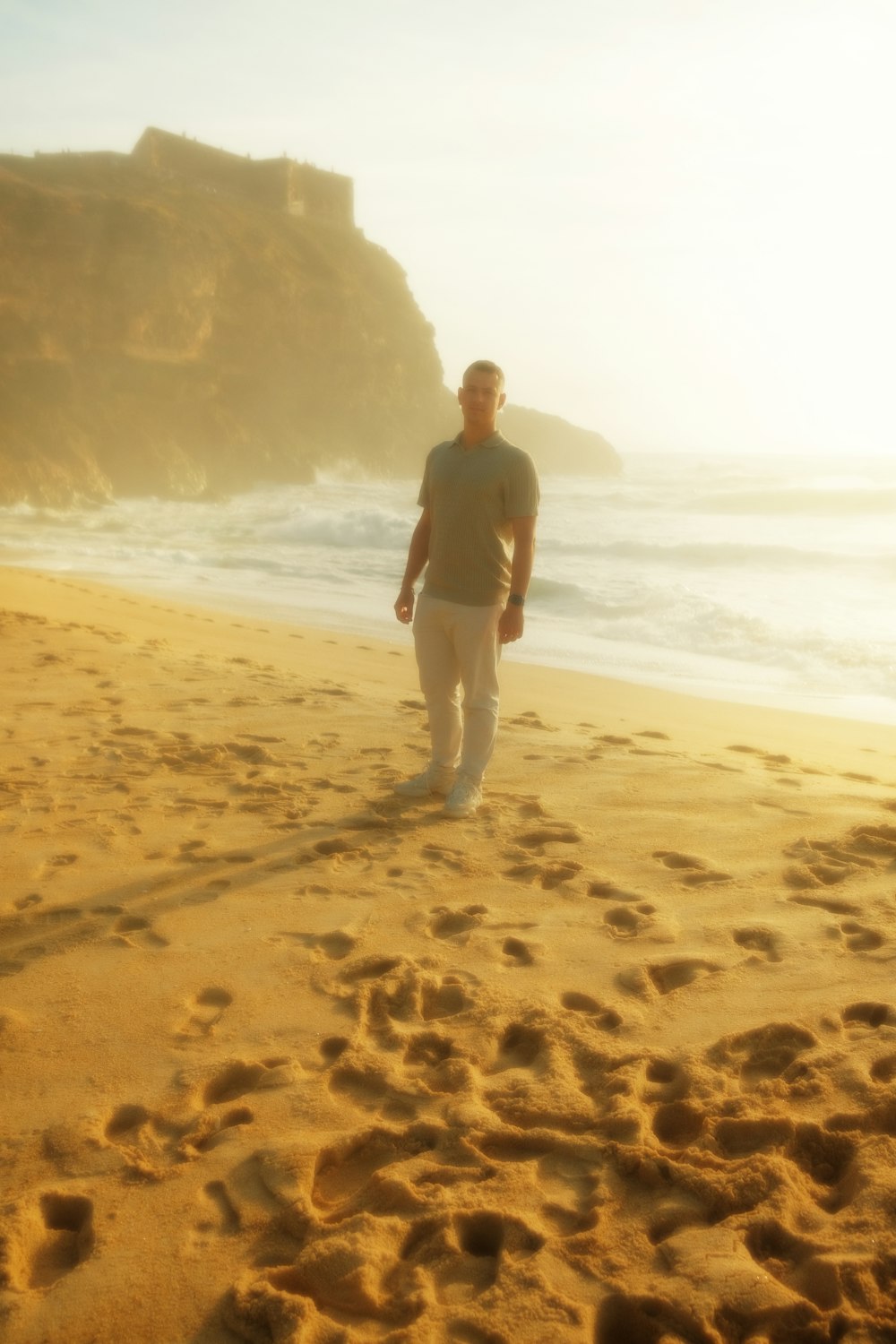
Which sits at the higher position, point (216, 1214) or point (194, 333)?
point (194, 333)

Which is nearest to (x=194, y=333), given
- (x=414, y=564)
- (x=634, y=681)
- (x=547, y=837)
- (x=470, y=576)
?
(x=634, y=681)

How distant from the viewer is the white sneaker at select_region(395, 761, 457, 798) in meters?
4.62

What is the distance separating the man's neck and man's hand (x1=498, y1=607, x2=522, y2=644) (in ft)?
2.32

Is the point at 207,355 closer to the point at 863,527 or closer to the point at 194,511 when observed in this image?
the point at 194,511

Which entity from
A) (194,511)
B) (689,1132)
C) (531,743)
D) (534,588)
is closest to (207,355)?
(194,511)

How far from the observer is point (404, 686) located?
802cm

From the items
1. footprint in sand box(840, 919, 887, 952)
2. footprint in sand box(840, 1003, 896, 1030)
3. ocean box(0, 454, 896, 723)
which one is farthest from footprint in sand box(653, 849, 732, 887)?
ocean box(0, 454, 896, 723)

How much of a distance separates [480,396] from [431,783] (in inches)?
68.4

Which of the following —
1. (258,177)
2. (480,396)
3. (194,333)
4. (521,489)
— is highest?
(258,177)

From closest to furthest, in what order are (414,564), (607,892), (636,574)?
(607,892) → (414,564) → (636,574)

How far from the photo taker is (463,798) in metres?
4.39

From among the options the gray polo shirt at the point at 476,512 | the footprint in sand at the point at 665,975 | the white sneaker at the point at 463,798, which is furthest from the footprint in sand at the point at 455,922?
the gray polo shirt at the point at 476,512

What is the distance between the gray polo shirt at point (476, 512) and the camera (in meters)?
4.15

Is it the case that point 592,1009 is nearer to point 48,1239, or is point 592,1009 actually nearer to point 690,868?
point 690,868
